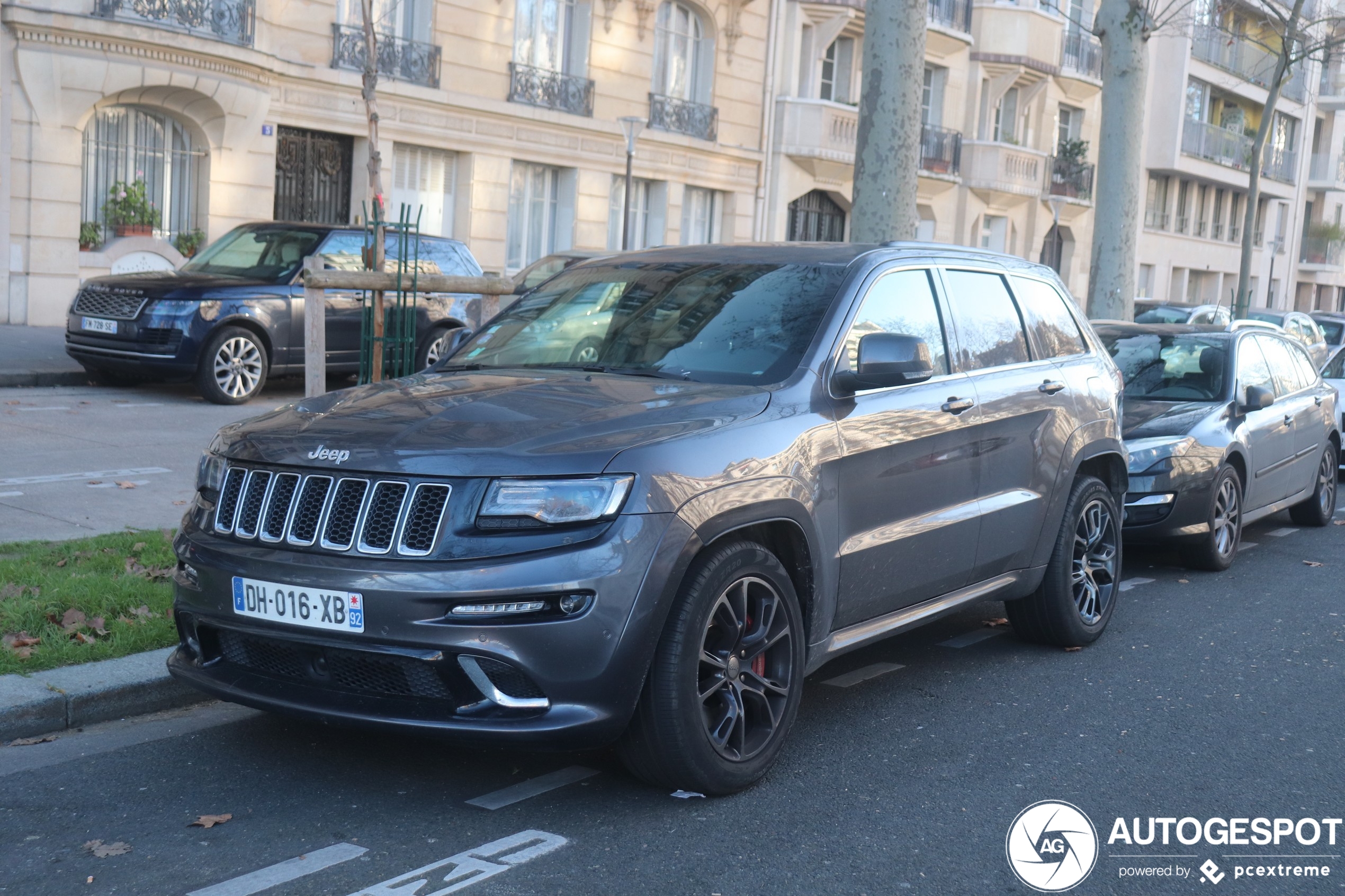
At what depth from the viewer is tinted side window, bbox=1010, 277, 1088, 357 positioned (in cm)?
660

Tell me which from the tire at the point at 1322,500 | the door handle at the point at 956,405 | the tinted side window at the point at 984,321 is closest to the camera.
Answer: the door handle at the point at 956,405

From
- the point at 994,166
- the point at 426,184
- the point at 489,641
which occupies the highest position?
the point at 994,166

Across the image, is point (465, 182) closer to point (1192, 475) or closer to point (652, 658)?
point (1192, 475)

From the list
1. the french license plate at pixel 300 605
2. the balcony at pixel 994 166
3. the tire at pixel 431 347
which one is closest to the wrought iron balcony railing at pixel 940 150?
the balcony at pixel 994 166

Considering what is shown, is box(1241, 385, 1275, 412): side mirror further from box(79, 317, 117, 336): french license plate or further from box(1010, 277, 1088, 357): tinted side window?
box(79, 317, 117, 336): french license plate

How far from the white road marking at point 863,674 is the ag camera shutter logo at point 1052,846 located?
1473 millimetres

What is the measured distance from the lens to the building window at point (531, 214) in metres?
27.0

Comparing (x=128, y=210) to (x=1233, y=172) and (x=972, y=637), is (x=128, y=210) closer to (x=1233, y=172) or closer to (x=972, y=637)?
(x=972, y=637)

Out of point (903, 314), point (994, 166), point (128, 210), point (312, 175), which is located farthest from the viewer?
point (994, 166)

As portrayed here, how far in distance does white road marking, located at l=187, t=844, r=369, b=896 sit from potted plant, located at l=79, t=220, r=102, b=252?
18.5m

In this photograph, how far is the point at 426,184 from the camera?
25312mm

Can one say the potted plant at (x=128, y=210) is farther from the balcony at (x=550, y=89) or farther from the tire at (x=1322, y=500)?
the tire at (x=1322, y=500)

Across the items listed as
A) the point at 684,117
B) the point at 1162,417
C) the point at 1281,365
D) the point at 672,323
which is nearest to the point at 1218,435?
the point at 1162,417

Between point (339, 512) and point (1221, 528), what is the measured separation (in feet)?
21.9
